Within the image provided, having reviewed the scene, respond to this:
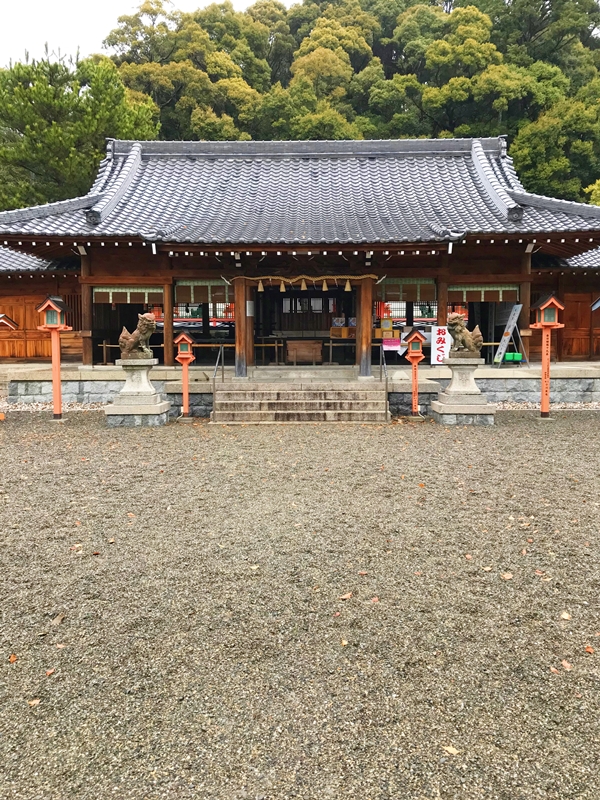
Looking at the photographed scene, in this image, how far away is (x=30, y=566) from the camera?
4.05 m

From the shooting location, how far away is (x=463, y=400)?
10.2 meters

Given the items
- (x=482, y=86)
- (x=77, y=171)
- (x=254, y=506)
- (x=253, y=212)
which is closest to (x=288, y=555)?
(x=254, y=506)

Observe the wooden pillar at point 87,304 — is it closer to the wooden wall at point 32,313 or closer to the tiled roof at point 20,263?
the tiled roof at point 20,263

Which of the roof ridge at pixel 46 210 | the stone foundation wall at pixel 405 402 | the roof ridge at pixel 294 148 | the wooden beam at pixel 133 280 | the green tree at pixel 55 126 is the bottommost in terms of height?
the stone foundation wall at pixel 405 402

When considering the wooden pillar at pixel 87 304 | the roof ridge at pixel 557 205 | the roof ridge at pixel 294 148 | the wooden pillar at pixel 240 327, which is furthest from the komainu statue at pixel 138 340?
the roof ridge at pixel 557 205

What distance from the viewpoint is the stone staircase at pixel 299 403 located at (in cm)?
1070

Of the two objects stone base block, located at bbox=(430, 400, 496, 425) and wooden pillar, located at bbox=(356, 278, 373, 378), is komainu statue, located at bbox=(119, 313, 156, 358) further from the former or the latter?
stone base block, located at bbox=(430, 400, 496, 425)

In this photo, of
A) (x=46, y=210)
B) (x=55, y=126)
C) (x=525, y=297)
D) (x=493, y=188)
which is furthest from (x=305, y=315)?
(x=55, y=126)

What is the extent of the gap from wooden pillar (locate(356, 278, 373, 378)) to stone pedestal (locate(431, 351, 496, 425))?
221 centimetres

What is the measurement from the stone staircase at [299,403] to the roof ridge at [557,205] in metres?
6.34

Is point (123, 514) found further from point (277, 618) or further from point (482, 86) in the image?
point (482, 86)

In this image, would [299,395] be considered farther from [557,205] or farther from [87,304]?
[557,205]

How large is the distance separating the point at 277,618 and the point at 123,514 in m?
2.47

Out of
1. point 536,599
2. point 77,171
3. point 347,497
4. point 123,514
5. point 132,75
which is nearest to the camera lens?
point 536,599
